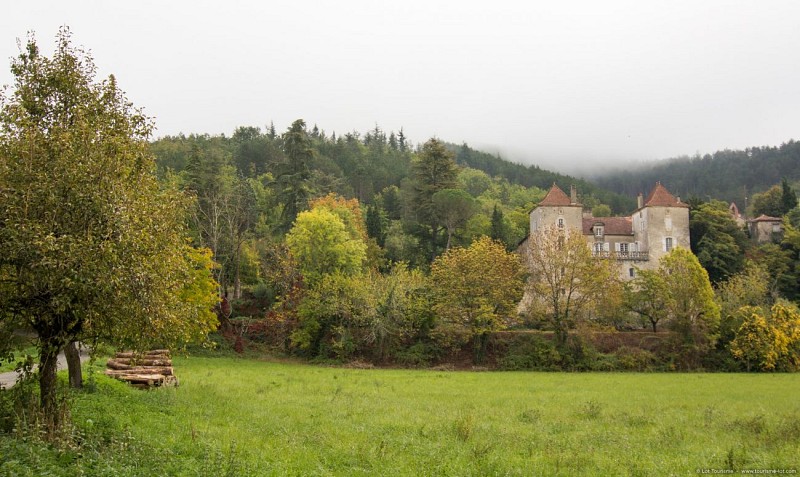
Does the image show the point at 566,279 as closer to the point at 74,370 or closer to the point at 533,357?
the point at 533,357

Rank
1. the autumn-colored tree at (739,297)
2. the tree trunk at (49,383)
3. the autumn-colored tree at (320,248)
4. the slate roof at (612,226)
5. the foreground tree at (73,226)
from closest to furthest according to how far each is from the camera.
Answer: the foreground tree at (73,226) < the tree trunk at (49,383) < the autumn-colored tree at (739,297) < the autumn-colored tree at (320,248) < the slate roof at (612,226)

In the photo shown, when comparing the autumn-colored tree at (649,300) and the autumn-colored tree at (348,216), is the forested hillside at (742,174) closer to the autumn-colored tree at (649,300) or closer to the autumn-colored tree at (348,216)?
the autumn-colored tree at (649,300)

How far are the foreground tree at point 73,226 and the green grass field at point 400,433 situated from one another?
2011mm

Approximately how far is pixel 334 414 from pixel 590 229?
5698cm

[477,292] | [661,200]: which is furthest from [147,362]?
[661,200]

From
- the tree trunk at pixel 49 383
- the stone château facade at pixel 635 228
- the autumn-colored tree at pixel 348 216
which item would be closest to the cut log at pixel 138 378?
the tree trunk at pixel 49 383

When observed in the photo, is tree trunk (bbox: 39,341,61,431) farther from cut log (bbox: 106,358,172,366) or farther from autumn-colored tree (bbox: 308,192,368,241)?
autumn-colored tree (bbox: 308,192,368,241)

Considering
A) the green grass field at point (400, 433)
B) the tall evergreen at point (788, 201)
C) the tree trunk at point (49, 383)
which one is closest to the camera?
the green grass field at point (400, 433)

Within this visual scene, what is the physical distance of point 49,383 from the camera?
11820 mm

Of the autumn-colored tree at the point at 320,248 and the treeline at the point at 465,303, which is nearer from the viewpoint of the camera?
the treeline at the point at 465,303

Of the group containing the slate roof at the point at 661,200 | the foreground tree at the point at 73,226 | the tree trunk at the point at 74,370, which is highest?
the slate roof at the point at 661,200

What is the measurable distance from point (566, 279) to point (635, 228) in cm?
2670

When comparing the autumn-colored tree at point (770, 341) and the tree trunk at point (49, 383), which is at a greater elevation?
the tree trunk at point (49, 383)

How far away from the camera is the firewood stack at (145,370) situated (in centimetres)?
2119
